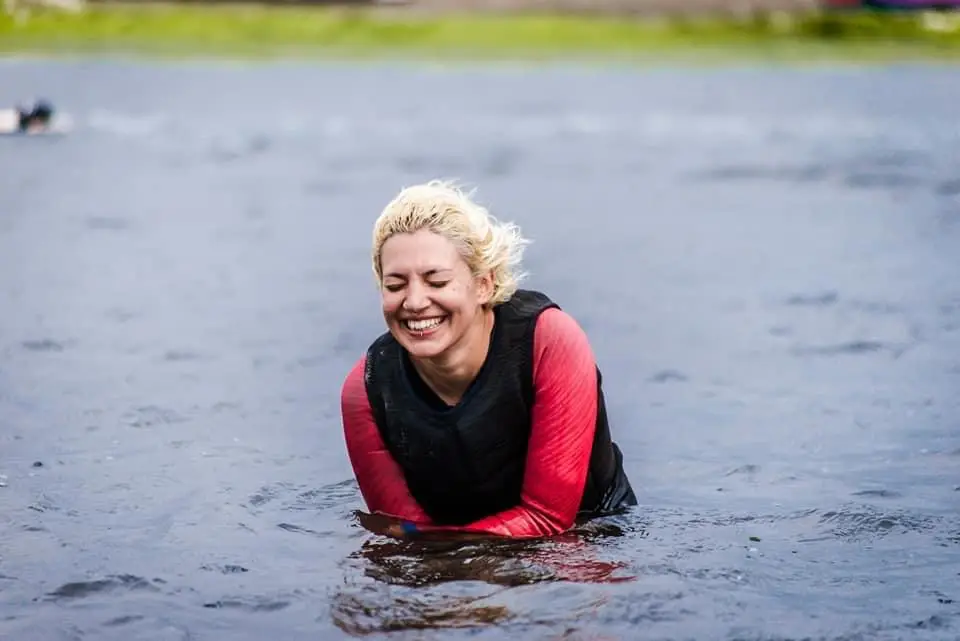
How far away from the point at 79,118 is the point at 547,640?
2653cm

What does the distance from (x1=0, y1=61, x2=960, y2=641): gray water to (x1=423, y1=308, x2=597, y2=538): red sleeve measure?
1.09 feet

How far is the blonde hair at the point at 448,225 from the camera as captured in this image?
6.89 m

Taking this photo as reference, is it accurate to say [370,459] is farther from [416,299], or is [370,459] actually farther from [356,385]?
[416,299]

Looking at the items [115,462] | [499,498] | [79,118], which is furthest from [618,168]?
[499,498]

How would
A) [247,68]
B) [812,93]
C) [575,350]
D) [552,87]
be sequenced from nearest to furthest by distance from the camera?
[575,350] → [812,93] → [552,87] → [247,68]

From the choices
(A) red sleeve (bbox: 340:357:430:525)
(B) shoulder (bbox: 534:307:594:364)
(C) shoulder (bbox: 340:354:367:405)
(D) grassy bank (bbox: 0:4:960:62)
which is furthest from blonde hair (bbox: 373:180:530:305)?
(D) grassy bank (bbox: 0:4:960:62)

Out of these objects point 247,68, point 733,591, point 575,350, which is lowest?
point 733,591

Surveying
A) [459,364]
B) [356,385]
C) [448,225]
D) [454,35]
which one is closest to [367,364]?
[356,385]

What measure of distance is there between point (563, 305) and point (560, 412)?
822 centimetres

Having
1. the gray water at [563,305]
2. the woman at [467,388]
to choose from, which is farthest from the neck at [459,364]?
the gray water at [563,305]

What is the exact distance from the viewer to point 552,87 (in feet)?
133

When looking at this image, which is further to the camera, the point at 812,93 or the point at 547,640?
the point at 812,93

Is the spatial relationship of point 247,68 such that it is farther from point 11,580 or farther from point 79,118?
point 11,580

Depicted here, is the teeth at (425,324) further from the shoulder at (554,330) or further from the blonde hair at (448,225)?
the shoulder at (554,330)
